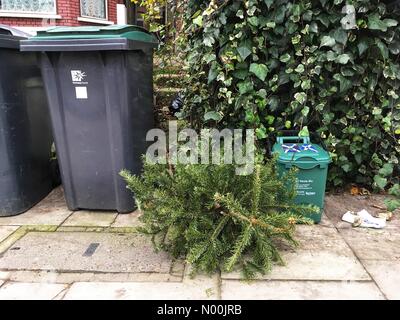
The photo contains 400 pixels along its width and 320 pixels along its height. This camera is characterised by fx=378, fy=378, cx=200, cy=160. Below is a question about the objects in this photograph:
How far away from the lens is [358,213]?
3.26 meters

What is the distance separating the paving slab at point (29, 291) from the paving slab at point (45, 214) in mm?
862

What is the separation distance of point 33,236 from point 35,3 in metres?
7.23

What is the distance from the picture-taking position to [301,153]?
2.96 metres

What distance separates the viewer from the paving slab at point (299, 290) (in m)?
2.21

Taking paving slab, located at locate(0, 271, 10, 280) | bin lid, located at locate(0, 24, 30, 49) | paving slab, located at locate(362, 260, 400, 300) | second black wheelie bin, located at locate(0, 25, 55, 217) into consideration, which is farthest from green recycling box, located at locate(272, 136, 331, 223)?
bin lid, located at locate(0, 24, 30, 49)

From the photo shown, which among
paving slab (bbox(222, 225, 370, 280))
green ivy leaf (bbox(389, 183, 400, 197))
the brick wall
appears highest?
the brick wall

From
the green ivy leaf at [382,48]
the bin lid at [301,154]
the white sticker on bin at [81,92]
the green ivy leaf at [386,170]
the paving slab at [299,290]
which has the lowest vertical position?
the paving slab at [299,290]

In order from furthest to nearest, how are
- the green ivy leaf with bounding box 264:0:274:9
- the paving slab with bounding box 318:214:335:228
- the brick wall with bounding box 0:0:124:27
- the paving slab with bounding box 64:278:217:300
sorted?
the brick wall with bounding box 0:0:124:27 → the paving slab with bounding box 318:214:335:228 → the green ivy leaf with bounding box 264:0:274:9 → the paving slab with bounding box 64:278:217:300

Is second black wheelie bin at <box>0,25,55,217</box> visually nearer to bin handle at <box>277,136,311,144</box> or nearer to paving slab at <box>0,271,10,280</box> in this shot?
paving slab at <box>0,271,10,280</box>

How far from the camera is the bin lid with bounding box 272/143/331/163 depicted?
2916 mm

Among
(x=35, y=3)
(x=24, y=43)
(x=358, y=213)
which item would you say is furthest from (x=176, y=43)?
(x=35, y=3)

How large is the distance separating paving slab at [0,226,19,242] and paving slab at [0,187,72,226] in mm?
64

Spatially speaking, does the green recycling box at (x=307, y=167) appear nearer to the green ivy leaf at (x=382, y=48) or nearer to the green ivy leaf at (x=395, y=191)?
the green ivy leaf at (x=395, y=191)

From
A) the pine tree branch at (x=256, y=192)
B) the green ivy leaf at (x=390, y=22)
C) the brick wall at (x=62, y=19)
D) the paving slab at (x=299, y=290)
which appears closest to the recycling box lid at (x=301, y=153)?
the pine tree branch at (x=256, y=192)
